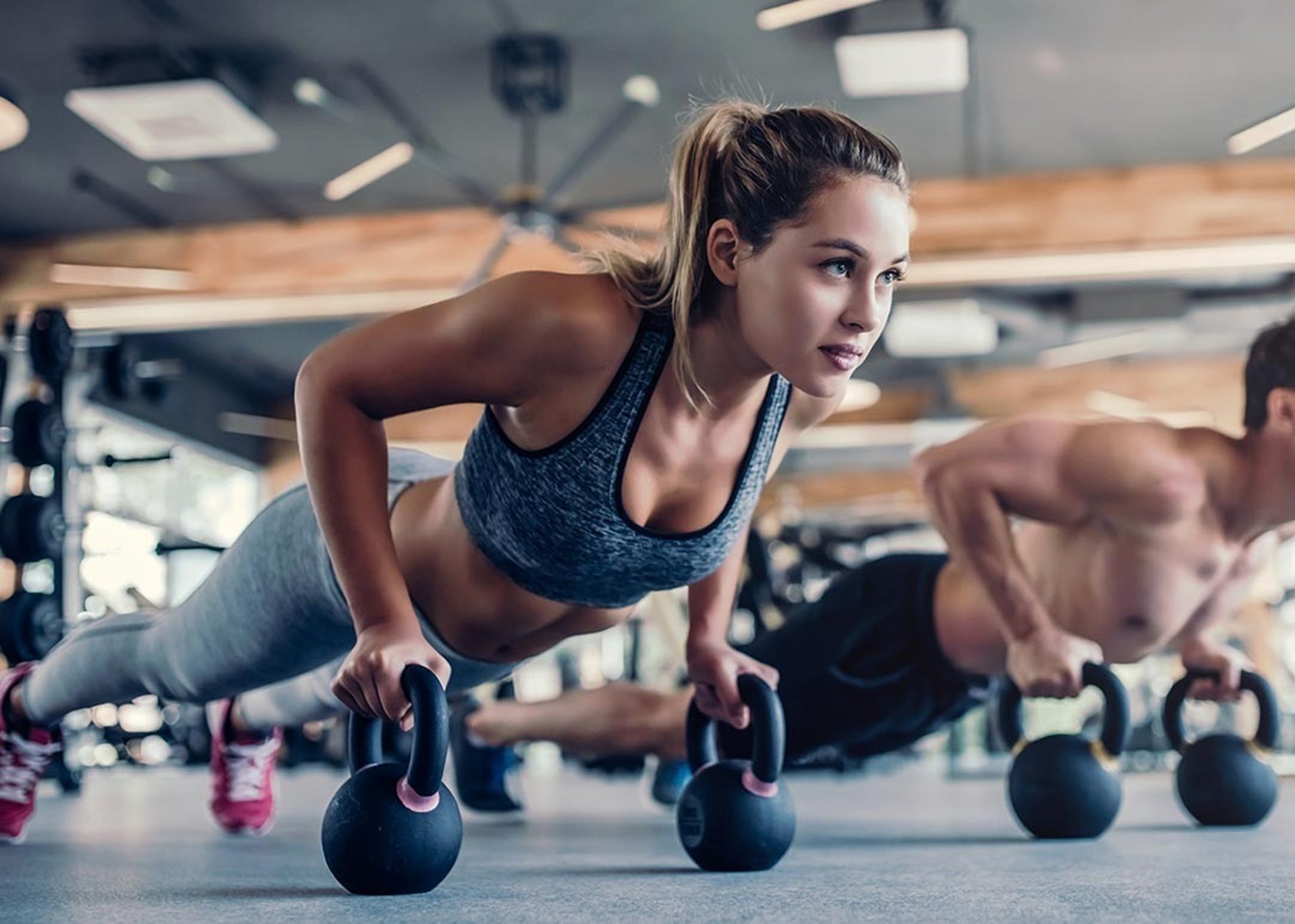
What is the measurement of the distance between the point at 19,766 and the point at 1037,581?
1.71m

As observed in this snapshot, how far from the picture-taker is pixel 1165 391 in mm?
9227

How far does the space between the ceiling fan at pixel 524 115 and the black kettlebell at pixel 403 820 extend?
314cm

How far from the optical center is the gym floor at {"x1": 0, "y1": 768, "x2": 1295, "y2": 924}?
1.21m

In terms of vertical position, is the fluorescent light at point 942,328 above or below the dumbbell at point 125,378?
above

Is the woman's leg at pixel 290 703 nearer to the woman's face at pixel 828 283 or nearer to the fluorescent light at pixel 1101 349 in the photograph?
the woman's face at pixel 828 283

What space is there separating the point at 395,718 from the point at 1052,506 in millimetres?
1309

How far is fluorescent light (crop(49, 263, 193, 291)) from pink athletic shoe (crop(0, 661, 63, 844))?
4.70 metres

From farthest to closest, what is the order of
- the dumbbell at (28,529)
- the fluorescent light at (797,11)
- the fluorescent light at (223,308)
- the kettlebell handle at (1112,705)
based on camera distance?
the fluorescent light at (223,308) < the fluorescent light at (797,11) < the dumbbell at (28,529) < the kettlebell handle at (1112,705)

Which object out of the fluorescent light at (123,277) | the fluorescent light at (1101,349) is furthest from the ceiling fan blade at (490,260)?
A: the fluorescent light at (1101,349)

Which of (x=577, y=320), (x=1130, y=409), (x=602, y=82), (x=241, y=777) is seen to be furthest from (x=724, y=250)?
(x=1130, y=409)

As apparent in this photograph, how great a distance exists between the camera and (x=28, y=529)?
13.8 ft

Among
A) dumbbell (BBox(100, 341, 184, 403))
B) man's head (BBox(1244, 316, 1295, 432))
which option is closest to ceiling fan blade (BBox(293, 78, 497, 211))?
dumbbell (BBox(100, 341, 184, 403))

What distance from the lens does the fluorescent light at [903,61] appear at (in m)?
4.41


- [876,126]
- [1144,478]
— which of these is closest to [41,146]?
[876,126]
